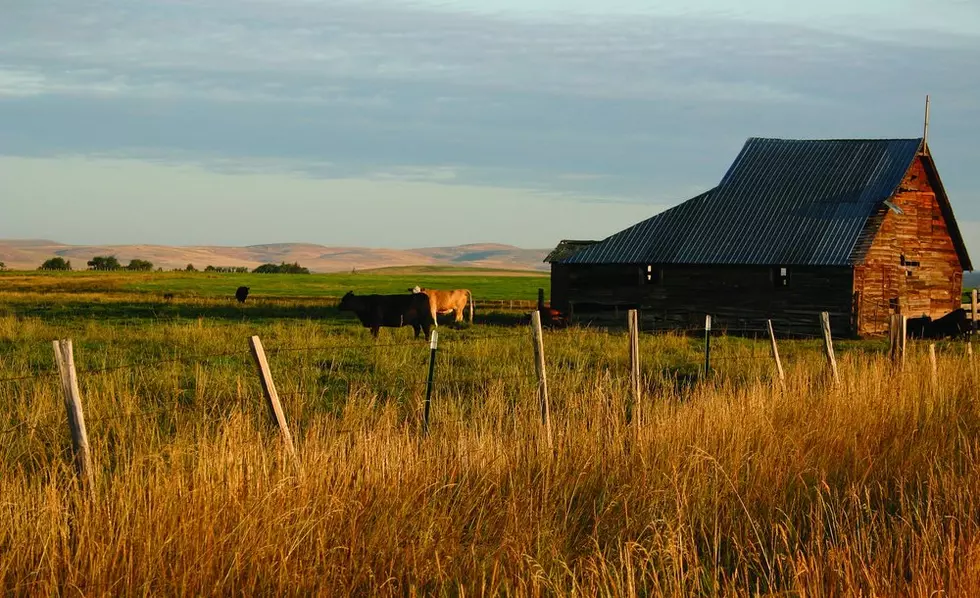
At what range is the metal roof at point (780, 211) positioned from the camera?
29562mm

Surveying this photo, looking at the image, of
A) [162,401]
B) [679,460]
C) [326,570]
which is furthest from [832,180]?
[326,570]

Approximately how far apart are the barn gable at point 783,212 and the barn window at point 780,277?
2.04 feet

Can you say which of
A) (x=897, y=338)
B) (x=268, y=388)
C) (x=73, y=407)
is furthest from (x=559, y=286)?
(x=73, y=407)

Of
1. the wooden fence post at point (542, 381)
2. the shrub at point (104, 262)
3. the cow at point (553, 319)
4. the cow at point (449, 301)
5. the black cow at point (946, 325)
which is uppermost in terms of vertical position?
the shrub at point (104, 262)

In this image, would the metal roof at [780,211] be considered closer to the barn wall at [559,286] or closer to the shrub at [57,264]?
the barn wall at [559,286]

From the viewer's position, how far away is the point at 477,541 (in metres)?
5.54

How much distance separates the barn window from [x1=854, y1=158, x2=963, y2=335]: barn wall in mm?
1880

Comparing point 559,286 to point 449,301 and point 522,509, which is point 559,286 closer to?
point 449,301

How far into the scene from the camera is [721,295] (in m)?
30.2

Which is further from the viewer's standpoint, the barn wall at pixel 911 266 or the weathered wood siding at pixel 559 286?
the weathered wood siding at pixel 559 286

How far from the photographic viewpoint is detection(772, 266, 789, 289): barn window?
29.7 meters

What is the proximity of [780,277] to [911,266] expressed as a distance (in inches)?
213

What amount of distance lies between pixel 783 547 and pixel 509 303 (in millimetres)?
40881

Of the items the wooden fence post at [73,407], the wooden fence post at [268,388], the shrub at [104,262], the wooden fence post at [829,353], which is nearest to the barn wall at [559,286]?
the wooden fence post at [829,353]
